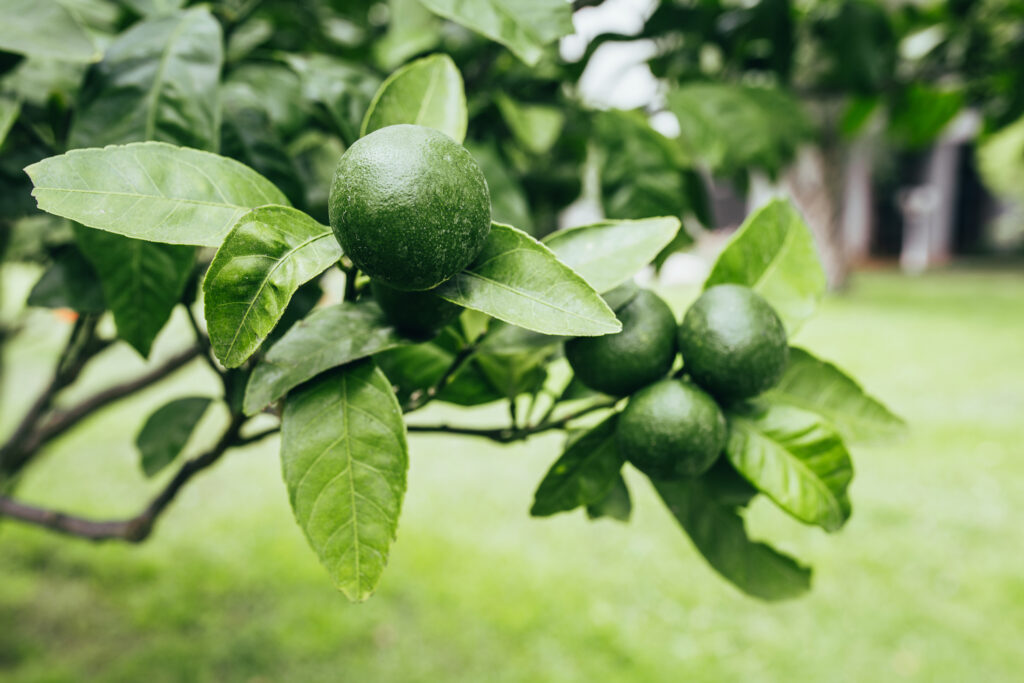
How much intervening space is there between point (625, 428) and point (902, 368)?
22.9 feet

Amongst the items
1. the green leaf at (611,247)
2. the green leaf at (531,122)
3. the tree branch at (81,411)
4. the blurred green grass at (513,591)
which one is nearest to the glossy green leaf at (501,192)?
the green leaf at (531,122)

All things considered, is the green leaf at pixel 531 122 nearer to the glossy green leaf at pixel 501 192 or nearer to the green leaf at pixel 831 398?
the glossy green leaf at pixel 501 192

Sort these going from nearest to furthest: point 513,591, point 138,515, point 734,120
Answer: point 138,515, point 734,120, point 513,591

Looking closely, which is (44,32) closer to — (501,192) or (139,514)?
(501,192)

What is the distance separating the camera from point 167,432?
1.05 metres

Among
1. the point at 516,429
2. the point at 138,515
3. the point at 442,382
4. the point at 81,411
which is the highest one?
the point at 442,382

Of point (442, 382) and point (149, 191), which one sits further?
point (442, 382)

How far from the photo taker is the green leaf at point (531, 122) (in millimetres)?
1203

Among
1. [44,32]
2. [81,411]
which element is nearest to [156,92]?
[44,32]

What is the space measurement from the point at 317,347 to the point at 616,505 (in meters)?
0.46

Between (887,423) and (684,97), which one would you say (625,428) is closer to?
(887,423)

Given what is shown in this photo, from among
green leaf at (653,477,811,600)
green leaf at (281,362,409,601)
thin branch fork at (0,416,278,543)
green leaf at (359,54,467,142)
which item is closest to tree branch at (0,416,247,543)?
thin branch fork at (0,416,278,543)

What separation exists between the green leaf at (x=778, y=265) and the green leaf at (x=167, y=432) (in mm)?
726

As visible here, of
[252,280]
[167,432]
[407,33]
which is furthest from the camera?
[407,33]
